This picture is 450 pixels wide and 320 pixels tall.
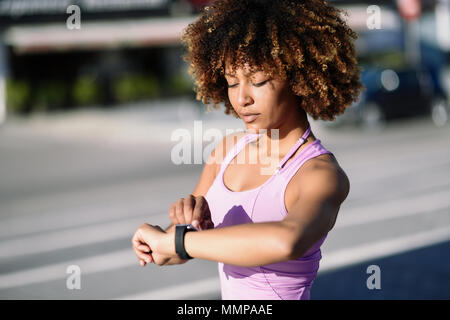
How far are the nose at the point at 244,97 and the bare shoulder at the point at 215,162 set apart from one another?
1.22 ft

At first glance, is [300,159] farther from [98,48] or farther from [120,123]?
[98,48]

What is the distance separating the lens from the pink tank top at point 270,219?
1.72 metres

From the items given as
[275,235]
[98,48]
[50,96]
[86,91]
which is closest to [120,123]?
[50,96]

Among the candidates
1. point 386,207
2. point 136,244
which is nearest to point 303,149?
point 136,244

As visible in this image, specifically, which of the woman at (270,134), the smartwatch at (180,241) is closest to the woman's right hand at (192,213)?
the woman at (270,134)

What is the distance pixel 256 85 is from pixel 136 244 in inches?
22.9

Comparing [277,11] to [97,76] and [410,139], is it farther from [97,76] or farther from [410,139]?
[97,76]

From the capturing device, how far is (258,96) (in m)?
1.71

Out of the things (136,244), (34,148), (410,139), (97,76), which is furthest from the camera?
(97,76)

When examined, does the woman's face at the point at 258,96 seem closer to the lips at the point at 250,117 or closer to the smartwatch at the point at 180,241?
the lips at the point at 250,117

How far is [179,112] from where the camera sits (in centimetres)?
2141

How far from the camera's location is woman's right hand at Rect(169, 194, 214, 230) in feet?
5.43

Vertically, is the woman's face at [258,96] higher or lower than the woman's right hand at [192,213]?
higher

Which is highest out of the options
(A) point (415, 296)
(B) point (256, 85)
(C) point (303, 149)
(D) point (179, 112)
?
(D) point (179, 112)
